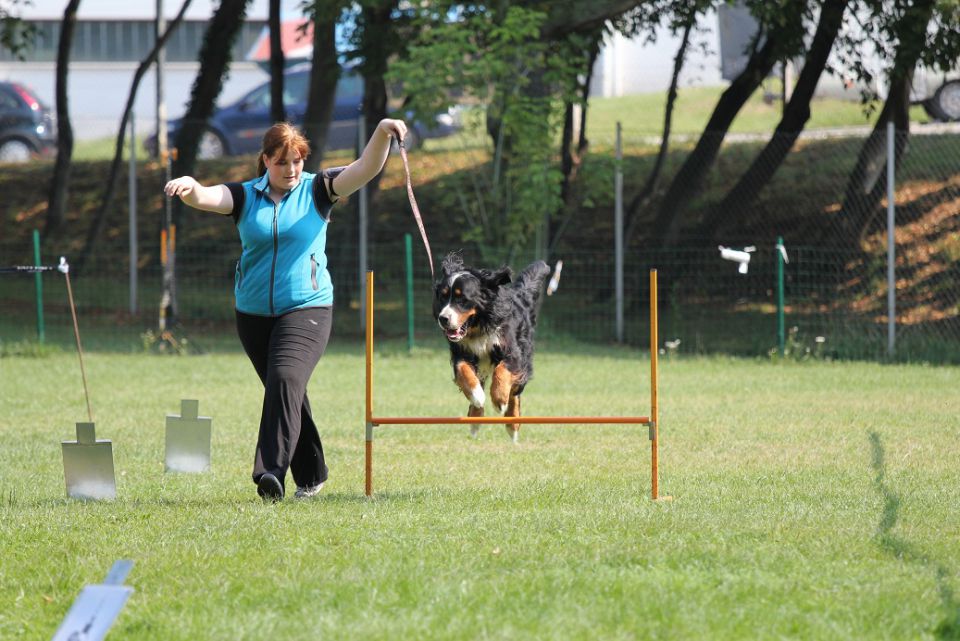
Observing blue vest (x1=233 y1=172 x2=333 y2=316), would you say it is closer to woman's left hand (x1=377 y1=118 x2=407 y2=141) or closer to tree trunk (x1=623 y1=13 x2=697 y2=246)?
woman's left hand (x1=377 y1=118 x2=407 y2=141)

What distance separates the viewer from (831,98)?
21844mm

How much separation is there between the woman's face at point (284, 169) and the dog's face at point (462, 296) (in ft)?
4.62

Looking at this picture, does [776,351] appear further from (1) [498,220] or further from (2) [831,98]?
(2) [831,98]

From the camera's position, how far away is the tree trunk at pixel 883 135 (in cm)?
1427

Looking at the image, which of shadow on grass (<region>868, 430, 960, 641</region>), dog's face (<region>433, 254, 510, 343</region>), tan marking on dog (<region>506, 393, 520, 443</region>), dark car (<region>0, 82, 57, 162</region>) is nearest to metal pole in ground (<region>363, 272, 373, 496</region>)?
dog's face (<region>433, 254, 510, 343</region>)

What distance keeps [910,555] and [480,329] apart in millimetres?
3047

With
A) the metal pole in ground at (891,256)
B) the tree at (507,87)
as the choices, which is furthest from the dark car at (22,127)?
the metal pole in ground at (891,256)

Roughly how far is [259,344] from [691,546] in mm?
2117

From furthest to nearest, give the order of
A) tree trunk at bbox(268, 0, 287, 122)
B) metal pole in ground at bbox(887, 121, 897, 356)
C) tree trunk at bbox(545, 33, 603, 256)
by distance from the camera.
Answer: tree trunk at bbox(268, 0, 287, 122) → tree trunk at bbox(545, 33, 603, 256) → metal pole in ground at bbox(887, 121, 897, 356)

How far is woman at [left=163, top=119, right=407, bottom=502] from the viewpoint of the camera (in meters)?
5.13

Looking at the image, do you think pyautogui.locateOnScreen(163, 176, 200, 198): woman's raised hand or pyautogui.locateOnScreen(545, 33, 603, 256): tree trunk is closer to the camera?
pyautogui.locateOnScreen(163, 176, 200, 198): woman's raised hand

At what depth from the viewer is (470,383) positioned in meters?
6.68

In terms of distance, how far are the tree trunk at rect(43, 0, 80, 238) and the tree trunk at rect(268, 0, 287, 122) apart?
3391 millimetres

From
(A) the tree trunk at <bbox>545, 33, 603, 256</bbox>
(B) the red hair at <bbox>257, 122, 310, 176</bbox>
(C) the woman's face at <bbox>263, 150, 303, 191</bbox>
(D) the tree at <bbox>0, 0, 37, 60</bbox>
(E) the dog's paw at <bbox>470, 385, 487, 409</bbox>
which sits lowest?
(E) the dog's paw at <bbox>470, 385, 487, 409</bbox>
